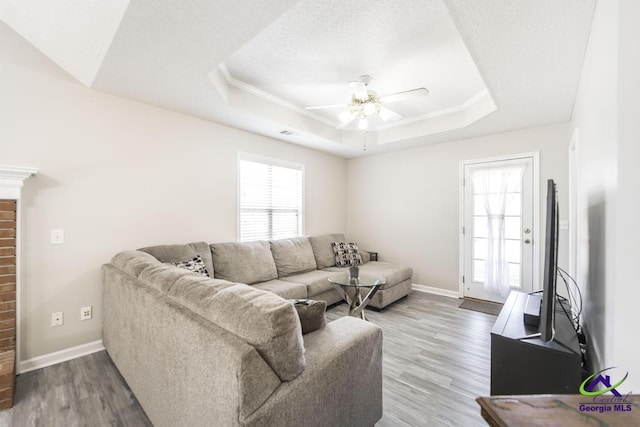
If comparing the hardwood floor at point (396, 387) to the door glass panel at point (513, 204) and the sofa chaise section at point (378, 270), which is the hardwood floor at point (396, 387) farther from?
the door glass panel at point (513, 204)

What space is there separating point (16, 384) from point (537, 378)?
3.57 meters

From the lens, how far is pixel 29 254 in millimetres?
2316

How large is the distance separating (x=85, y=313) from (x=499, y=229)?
5012 mm

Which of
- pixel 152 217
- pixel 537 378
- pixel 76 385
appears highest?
pixel 152 217

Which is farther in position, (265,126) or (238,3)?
(265,126)

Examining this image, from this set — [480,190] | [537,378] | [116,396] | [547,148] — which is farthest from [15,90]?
[547,148]

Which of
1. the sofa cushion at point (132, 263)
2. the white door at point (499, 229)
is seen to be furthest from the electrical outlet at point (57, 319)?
the white door at point (499, 229)

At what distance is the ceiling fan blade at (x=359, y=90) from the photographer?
2570 millimetres

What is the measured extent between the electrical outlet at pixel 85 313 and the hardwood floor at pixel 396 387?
1.15 ft

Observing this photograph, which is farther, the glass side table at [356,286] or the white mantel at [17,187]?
the glass side table at [356,286]

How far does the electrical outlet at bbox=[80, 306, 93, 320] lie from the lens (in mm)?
2566

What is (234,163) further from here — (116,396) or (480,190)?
(480,190)

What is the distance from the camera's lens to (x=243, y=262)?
3449 mm

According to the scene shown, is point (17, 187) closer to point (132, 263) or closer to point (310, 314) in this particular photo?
point (132, 263)
